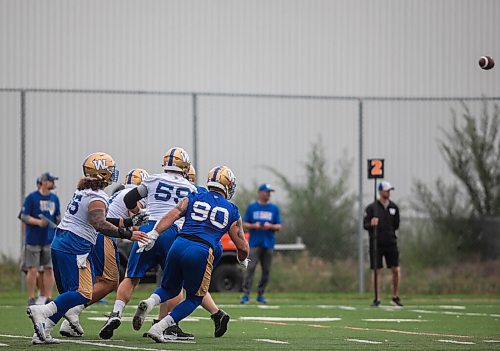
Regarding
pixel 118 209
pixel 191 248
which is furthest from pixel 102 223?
pixel 118 209

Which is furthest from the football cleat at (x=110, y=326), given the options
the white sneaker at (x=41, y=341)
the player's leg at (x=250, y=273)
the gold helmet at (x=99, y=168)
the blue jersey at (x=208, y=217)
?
the player's leg at (x=250, y=273)

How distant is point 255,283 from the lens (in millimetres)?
27625

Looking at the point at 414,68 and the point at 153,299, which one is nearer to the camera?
the point at 153,299

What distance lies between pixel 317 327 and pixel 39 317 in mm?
4873

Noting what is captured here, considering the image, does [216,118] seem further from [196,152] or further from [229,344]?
[229,344]

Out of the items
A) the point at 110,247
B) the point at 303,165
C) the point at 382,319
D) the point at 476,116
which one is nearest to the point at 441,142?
the point at 476,116

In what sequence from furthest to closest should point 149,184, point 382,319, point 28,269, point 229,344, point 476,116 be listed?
point 476,116, point 28,269, point 382,319, point 149,184, point 229,344

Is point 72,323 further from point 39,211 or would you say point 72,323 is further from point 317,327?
point 39,211

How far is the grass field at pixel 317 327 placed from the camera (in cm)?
1334

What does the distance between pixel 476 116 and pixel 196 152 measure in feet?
21.3

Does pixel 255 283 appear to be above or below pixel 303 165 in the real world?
below

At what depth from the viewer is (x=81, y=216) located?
1362 cm

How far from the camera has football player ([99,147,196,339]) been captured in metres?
14.6

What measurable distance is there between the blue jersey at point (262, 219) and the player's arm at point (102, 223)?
10.7 metres
